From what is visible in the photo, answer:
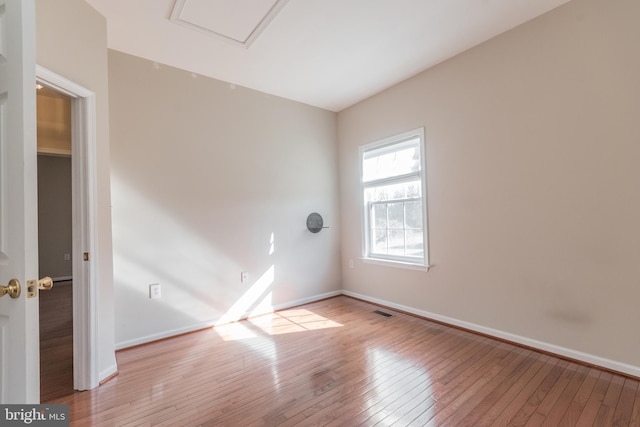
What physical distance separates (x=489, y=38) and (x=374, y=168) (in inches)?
71.1

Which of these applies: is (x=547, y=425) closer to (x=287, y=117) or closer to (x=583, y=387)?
(x=583, y=387)

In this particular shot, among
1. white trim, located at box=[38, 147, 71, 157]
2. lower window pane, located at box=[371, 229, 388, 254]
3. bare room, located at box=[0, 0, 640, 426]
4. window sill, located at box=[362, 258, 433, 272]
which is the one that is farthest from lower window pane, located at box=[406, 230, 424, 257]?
white trim, located at box=[38, 147, 71, 157]

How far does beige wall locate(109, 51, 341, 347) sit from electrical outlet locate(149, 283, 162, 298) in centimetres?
4

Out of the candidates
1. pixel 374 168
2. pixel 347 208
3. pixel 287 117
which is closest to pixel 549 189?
pixel 374 168

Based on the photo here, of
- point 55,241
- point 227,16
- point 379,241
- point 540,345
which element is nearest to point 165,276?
point 227,16

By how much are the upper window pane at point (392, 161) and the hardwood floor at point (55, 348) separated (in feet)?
11.8

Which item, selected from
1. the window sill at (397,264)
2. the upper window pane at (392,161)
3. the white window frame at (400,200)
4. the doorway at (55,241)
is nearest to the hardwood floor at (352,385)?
the doorway at (55,241)

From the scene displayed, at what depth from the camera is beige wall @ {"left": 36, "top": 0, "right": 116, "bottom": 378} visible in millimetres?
1856

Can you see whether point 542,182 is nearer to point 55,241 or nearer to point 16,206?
point 16,206

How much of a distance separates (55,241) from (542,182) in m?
7.98

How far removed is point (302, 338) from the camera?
2754 mm

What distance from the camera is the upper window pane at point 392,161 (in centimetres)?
334

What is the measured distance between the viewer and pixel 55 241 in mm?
5594

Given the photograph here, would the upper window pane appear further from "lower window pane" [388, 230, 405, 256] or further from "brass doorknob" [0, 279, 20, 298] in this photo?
"brass doorknob" [0, 279, 20, 298]
